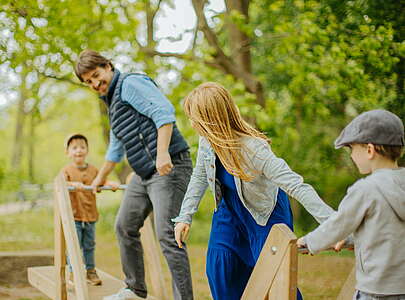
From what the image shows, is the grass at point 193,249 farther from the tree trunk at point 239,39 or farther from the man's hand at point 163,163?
the tree trunk at point 239,39

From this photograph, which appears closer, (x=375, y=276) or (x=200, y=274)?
(x=375, y=276)

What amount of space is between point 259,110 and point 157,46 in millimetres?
2332

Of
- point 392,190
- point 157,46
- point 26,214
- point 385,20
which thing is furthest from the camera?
point 26,214

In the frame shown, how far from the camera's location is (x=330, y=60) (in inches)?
251

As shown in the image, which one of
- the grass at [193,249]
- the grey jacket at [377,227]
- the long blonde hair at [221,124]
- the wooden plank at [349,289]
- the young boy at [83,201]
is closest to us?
the grey jacket at [377,227]

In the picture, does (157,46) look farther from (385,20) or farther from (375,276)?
(375,276)

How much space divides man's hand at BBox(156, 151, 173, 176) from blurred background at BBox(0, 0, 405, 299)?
2593 millimetres

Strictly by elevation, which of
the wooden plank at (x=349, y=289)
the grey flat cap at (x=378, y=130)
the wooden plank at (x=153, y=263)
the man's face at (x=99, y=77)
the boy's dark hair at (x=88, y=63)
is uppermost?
the boy's dark hair at (x=88, y=63)

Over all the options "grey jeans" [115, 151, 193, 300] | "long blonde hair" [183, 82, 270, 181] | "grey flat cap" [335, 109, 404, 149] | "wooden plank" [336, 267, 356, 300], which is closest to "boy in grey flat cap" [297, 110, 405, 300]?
"grey flat cap" [335, 109, 404, 149]

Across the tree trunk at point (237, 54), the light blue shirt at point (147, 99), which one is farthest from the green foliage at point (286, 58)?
the light blue shirt at point (147, 99)

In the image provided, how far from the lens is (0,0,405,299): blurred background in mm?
5820

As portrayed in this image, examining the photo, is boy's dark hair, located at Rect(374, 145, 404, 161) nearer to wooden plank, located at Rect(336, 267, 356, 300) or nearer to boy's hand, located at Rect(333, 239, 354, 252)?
boy's hand, located at Rect(333, 239, 354, 252)

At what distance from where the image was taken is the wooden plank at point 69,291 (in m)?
4.38

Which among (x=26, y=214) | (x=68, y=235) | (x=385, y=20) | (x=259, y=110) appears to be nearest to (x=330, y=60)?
(x=385, y=20)
